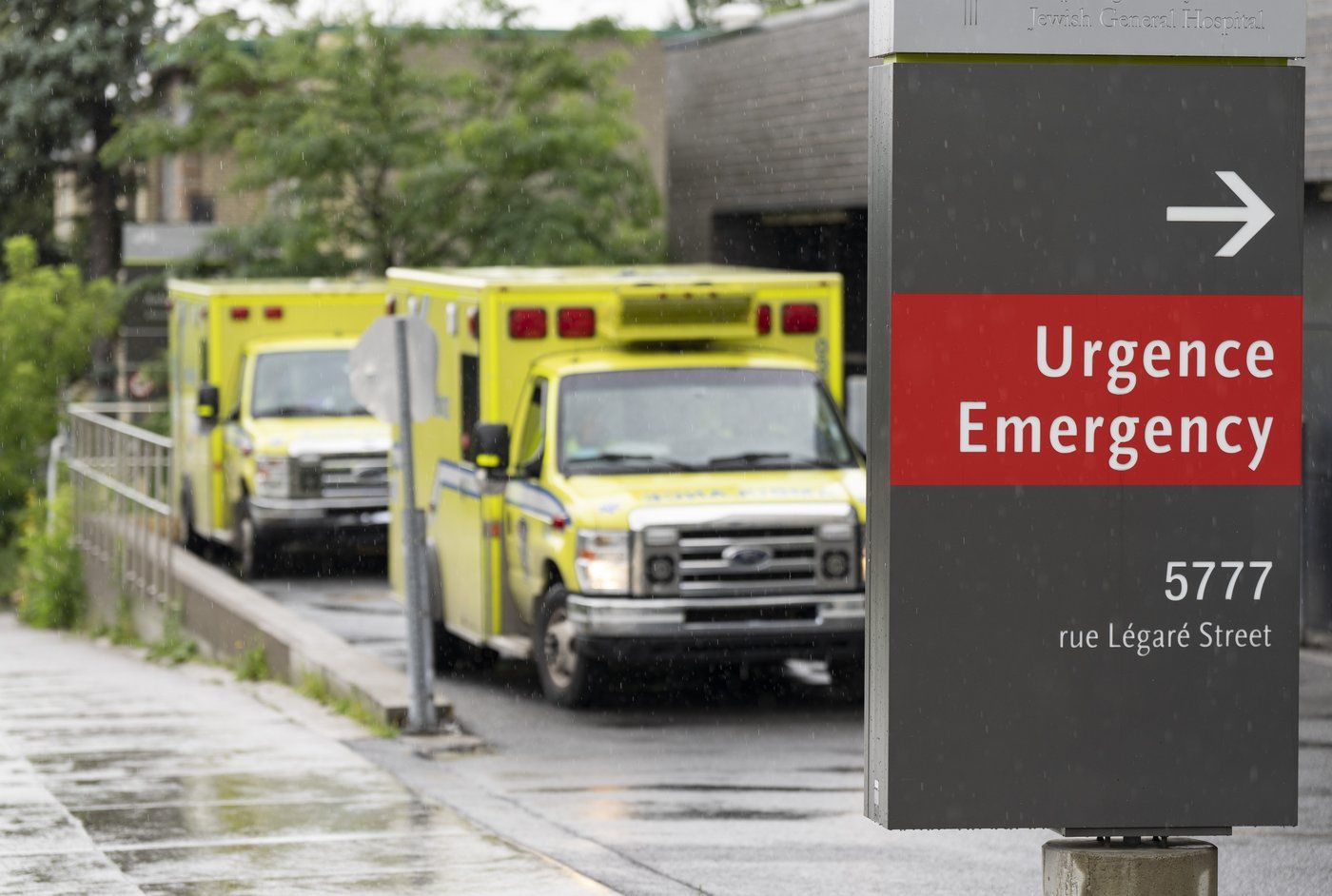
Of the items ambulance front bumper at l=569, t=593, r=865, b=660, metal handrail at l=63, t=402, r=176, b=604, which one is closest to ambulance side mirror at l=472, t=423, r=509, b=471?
ambulance front bumper at l=569, t=593, r=865, b=660

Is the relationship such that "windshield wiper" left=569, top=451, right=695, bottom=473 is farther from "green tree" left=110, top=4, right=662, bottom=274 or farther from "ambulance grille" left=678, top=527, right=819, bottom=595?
"green tree" left=110, top=4, right=662, bottom=274

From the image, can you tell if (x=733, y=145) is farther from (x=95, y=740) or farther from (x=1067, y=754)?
(x=1067, y=754)

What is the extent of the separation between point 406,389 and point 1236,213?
8099mm

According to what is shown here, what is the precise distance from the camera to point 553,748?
39.6ft

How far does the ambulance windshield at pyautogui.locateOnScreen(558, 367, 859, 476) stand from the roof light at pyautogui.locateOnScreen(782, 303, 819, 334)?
57 cm

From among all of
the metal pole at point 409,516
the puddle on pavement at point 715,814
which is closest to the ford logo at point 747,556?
the metal pole at point 409,516

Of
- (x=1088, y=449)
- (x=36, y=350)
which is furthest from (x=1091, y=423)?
(x=36, y=350)

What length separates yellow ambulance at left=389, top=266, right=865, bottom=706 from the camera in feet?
41.7

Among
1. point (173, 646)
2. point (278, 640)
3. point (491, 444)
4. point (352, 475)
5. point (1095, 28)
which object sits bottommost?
point (173, 646)

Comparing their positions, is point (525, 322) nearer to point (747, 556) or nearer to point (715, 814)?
point (747, 556)

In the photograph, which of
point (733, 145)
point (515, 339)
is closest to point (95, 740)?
point (515, 339)

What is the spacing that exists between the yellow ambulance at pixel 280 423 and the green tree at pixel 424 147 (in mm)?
4722

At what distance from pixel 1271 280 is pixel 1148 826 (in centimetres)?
121

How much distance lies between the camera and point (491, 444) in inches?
521
